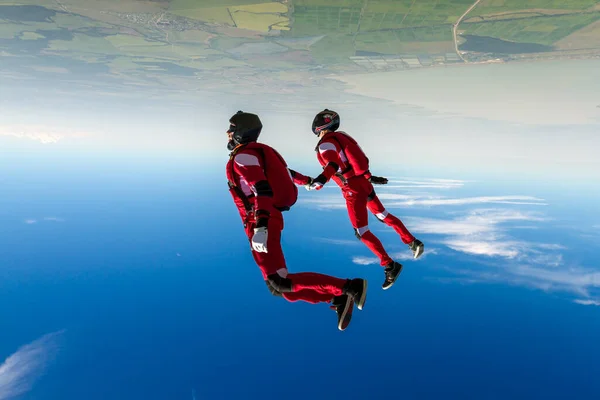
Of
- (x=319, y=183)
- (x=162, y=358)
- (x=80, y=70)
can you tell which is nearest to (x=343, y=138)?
(x=319, y=183)

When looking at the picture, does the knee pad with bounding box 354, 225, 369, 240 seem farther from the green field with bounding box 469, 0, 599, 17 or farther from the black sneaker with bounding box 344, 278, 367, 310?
the green field with bounding box 469, 0, 599, 17

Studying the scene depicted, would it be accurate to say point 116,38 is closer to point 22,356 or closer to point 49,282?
point 22,356

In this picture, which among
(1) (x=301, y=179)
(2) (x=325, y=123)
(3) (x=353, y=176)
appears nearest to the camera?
(1) (x=301, y=179)

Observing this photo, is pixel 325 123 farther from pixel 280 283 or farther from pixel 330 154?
pixel 280 283

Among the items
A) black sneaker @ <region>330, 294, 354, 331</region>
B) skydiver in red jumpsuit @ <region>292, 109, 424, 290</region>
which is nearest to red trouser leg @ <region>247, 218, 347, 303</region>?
black sneaker @ <region>330, 294, 354, 331</region>

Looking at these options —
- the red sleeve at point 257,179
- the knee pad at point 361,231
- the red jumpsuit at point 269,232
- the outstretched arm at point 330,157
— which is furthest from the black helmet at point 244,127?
the knee pad at point 361,231

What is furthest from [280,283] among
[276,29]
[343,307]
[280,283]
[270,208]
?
[276,29]
